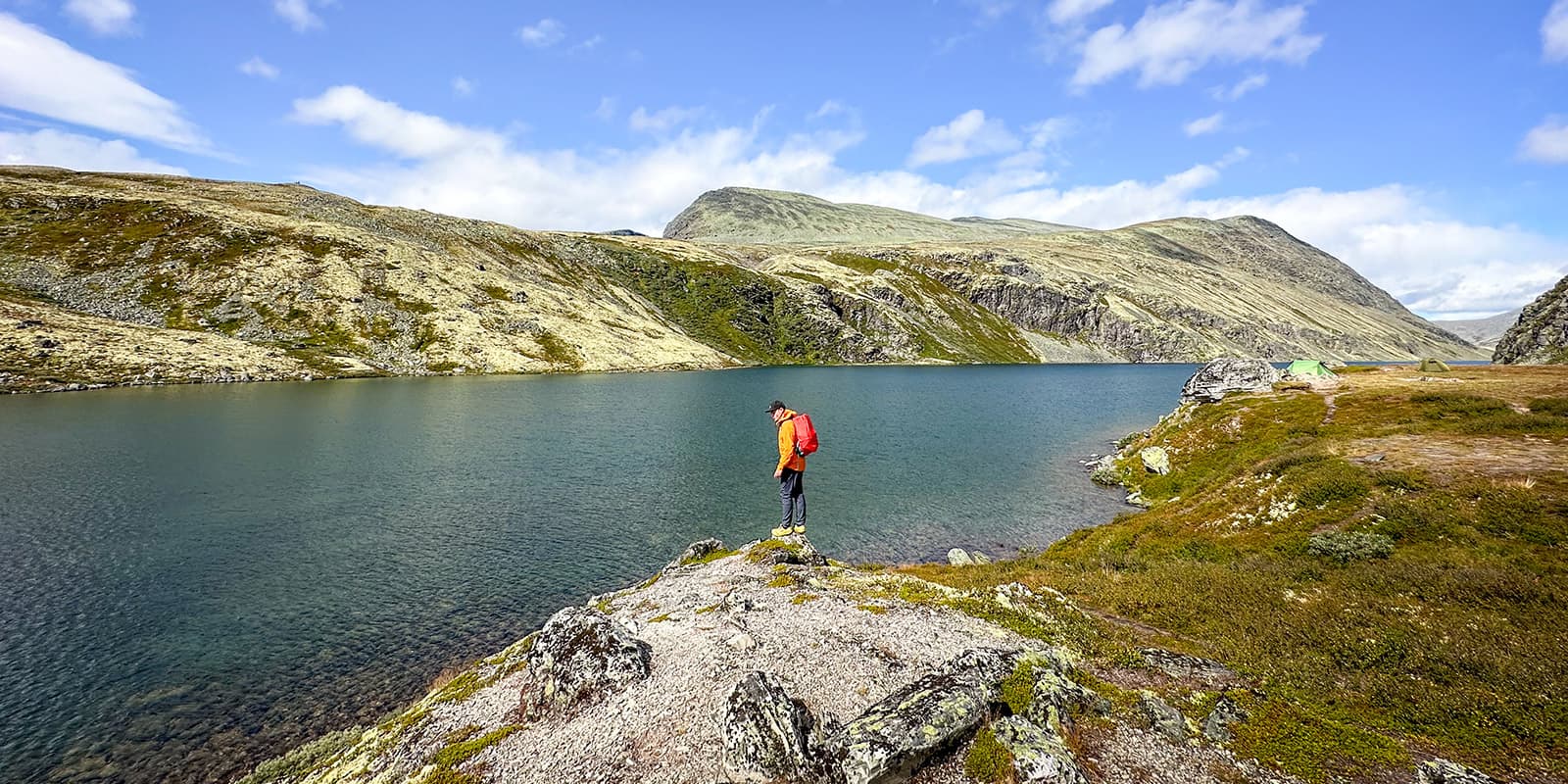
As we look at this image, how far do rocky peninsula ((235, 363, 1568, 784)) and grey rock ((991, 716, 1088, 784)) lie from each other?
41 mm

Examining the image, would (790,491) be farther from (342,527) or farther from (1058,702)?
(342,527)

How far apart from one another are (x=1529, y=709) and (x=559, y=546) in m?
38.1

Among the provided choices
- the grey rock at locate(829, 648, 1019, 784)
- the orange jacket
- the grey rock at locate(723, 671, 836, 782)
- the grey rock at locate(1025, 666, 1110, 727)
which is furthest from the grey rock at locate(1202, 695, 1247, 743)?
the orange jacket

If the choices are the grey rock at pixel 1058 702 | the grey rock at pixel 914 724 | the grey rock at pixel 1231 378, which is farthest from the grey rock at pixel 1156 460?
the grey rock at pixel 914 724

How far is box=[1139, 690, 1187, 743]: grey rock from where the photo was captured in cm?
1272

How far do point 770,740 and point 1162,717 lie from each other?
841 cm

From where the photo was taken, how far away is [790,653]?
16641mm

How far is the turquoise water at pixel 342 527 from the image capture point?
21.9 meters

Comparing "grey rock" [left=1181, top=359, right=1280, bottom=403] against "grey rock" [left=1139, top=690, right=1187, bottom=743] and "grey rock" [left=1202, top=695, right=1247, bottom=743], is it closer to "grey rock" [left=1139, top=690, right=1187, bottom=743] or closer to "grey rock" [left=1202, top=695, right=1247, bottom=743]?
"grey rock" [left=1202, top=695, right=1247, bottom=743]

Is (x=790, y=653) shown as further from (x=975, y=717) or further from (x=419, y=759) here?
(x=419, y=759)

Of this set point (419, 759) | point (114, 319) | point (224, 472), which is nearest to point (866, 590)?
point (419, 759)

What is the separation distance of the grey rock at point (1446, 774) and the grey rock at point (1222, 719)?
273 centimetres

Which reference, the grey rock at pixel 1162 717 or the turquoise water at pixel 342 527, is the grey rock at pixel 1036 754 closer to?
the grey rock at pixel 1162 717

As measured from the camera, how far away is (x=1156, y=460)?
53.0 meters
